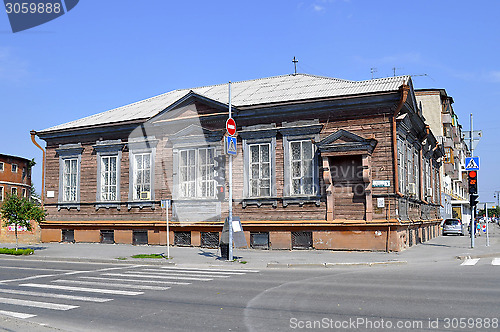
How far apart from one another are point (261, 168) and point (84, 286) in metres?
12.7

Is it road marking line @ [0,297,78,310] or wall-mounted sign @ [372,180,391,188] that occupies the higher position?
wall-mounted sign @ [372,180,391,188]

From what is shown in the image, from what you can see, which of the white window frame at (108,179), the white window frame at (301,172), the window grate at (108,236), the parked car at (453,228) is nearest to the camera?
the white window frame at (301,172)

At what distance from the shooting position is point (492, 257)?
1980 centimetres

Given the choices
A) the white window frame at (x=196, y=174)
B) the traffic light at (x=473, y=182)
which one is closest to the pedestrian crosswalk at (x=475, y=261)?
the traffic light at (x=473, y=182)

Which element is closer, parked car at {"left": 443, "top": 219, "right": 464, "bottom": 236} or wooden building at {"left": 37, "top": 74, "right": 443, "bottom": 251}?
wooden building at {"left": 37, "top": 74, "right": 443, "bottom": 251}

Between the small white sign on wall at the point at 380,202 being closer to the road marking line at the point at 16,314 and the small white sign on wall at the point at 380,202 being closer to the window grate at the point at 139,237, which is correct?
the window grate at the point at 139,237

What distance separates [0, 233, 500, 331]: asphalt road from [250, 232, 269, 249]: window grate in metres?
7.62

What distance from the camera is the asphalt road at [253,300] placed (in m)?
7.82

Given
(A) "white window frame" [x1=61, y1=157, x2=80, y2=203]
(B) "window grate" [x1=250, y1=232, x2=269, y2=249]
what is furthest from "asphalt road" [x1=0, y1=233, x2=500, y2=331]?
(A) "white window frame" [x1=61, y1=157, x2=80, y2=203]

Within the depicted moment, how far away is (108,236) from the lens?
89.7ft

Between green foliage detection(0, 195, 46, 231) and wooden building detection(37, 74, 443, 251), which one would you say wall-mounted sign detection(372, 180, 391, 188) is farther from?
green foliage detection(0, 195, 46, 231)

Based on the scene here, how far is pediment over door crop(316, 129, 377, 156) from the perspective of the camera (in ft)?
69.9

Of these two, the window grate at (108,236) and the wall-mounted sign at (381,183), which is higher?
the wall-mounted sign at (381,183)

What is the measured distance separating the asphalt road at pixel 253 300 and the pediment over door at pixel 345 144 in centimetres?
699
